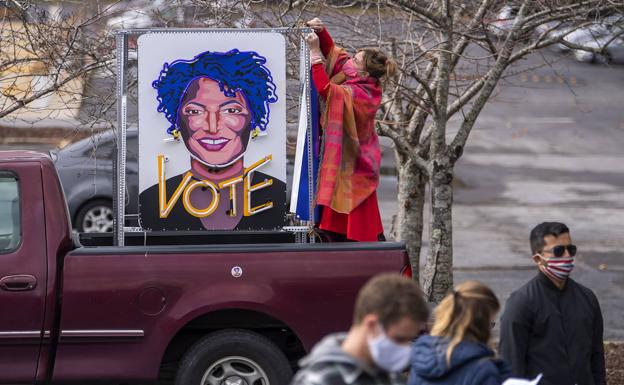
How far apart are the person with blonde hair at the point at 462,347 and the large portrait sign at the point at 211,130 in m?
3.06

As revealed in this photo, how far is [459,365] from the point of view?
13.5 ft

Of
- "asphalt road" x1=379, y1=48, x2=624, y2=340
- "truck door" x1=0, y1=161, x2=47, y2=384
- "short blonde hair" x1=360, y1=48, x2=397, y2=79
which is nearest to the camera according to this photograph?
"truck door" x1=0, y1=161, x2=47, y2=384

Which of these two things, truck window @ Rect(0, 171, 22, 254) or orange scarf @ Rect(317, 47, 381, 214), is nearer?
truck window @ Rect(0, 171, 22, 254)

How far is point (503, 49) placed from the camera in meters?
7.79

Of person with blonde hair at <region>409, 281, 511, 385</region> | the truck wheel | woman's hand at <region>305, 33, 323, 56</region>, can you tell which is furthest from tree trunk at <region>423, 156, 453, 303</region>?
the truck wheel

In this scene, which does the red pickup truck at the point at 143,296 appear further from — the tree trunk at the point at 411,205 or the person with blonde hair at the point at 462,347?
the tree trunk at the point at 411,205

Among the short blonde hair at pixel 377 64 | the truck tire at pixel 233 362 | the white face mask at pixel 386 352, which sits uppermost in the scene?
the short blonde hair at pixel 377 64

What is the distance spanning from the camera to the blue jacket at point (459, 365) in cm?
411

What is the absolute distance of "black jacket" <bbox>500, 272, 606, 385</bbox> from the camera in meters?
5.17

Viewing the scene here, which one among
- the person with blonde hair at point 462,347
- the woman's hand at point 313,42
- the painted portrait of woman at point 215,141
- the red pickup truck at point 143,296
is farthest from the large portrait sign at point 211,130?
the person with blonde hair at point 462,347

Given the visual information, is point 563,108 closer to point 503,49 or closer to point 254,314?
point 503,49

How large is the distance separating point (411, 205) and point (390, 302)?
5.94m

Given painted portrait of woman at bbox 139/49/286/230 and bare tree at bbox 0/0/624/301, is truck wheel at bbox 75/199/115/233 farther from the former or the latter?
painted portrait of woman at bbox 139/49/286/230

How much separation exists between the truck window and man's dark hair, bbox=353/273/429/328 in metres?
3.46
